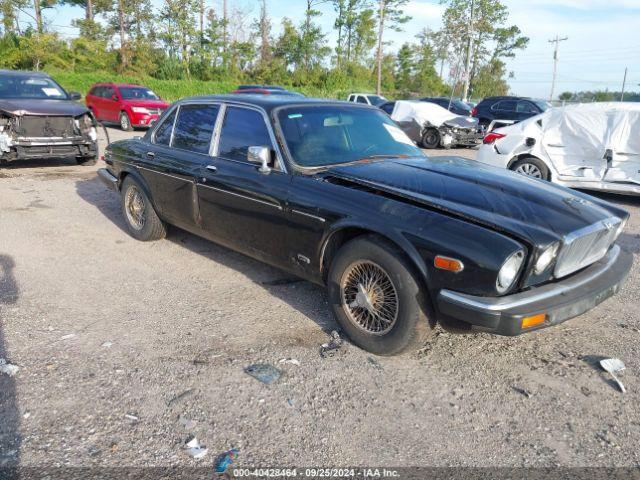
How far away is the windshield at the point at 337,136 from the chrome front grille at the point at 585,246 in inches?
65.0

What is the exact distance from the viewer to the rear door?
4734mm

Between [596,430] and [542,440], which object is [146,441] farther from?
[596,430]

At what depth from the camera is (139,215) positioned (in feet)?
19.4

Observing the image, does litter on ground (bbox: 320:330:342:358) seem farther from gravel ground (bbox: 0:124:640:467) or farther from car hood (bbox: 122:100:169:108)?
car hood (bbox: 122:100:169:108)

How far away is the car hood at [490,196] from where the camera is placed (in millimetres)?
3039

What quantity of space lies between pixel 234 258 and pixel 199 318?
1.43 m

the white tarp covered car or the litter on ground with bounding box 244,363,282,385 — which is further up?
the white tarp covered car

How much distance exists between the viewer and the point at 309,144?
4.08 metres

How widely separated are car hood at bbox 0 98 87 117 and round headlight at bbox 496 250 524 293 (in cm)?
929

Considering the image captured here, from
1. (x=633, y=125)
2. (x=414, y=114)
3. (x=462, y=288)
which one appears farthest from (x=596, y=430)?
(x=414, y=114)

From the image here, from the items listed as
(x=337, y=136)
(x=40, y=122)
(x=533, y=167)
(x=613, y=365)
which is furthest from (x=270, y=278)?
(x=40, y=122)

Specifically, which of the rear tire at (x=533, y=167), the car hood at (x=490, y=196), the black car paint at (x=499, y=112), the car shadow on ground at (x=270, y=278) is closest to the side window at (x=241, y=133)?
the car hood at (x=490, y=196)

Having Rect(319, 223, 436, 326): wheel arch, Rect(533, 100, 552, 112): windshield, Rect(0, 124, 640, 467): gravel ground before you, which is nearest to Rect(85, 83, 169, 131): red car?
Rect(533, 100, 552, 112): windshield

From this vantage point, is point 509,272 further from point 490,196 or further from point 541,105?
point 541,105
